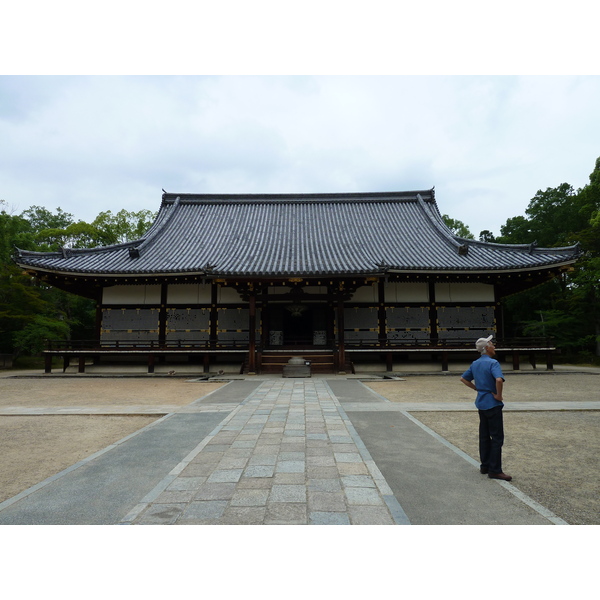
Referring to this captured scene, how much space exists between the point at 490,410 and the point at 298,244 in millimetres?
15478

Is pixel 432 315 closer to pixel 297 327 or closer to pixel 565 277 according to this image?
pixel 297 327

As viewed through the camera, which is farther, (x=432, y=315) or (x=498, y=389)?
(x=432, y=315)

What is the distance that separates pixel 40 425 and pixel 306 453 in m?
5.42

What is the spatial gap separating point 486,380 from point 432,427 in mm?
2618

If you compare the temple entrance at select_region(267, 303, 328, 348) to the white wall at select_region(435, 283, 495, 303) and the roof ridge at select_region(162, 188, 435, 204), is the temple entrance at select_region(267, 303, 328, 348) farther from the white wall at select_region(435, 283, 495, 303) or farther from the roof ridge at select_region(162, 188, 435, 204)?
the roof ridge at select_region(162, 188, 435, 204)

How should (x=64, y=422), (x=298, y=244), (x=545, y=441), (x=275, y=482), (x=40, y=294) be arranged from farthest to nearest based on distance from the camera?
(x=40, y=294), (x=298, y=244), (x=64, y=422), (x=545, y=441), (x=275, y=482)

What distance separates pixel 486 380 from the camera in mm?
3916

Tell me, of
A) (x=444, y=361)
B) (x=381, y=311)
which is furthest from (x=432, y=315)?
(x=381, y=311)

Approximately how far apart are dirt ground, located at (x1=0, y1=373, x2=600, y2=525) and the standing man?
12.0 inches

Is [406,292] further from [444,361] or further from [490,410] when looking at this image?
[490,410]

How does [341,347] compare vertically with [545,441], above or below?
above

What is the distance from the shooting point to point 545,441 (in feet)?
17.5

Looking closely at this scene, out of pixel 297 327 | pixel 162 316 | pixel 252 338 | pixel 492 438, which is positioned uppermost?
pixel 162 316

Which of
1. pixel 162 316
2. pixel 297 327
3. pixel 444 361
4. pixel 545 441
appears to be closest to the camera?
pixel 545 441
